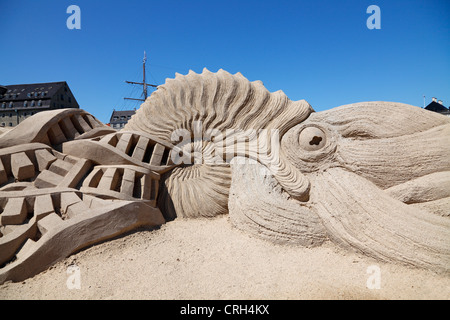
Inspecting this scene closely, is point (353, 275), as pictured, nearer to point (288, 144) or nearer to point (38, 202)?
point (288, 144)

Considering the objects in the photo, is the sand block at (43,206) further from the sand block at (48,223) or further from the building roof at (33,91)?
the building roof at (33,91)

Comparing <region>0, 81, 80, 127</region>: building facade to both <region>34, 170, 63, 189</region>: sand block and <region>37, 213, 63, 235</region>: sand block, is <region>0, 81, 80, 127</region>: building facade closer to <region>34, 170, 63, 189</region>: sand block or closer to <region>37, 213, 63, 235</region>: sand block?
<region>34, 170, 63, 189</region>: sand block

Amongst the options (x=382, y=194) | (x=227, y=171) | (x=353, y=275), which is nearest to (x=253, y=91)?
(x=227, y=171)

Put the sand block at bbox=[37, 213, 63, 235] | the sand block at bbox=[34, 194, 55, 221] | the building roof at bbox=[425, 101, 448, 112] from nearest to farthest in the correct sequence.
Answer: the sand block at bbox=[37, 213, 63, 235] < the sand block at bbox=[34, 194, 55, 221] < the building roof at bbox=[425, 101, 448, 112]

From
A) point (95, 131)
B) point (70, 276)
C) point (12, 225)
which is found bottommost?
point (70, 276)

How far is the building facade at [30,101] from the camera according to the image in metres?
14.8

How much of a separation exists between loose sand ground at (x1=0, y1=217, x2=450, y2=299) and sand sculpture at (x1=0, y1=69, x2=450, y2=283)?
127mm

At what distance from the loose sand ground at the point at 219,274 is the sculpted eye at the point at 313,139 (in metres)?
1.12

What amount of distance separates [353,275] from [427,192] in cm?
120

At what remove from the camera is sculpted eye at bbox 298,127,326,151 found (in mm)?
3018

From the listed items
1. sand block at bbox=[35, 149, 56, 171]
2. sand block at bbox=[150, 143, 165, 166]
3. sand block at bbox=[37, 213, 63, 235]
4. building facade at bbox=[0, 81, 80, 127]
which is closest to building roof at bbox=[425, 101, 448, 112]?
sand block at bbox=[150, 143, 165, 166]

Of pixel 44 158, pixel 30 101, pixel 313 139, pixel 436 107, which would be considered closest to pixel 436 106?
pixel 436 107

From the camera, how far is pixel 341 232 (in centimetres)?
254

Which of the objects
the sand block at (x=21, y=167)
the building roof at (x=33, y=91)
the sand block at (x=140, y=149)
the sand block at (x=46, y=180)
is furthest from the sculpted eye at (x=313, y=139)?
the building roof at (x=33, y=91)
